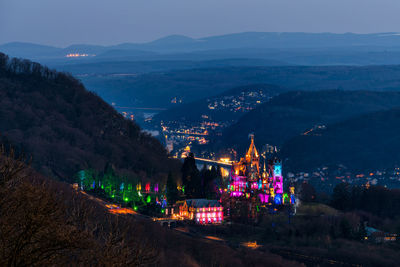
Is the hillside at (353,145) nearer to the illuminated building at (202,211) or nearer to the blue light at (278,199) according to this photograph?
the blue light at (278,199)

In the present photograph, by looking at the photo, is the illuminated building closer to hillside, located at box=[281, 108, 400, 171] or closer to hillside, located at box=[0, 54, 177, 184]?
hillside, located at box=[0, 54, 177, 184]

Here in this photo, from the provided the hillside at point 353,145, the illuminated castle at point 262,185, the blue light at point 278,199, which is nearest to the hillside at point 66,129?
the illuminated castle at point 262,185

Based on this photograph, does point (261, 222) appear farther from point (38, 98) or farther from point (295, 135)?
point (295, 135)

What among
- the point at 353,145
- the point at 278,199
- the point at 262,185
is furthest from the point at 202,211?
the point at 353,145

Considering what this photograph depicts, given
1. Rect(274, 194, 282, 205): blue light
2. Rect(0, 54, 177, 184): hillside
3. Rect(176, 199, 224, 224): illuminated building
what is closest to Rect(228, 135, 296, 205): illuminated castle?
Rect(274, 194, 282, 205): blue light

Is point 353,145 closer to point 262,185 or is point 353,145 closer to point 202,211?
point 262,185
